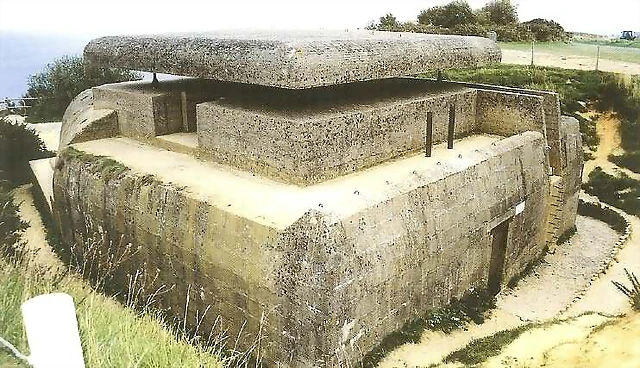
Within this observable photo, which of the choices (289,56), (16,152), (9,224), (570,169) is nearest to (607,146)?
(570,169)

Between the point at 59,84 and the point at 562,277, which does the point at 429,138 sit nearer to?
the point at 562,277

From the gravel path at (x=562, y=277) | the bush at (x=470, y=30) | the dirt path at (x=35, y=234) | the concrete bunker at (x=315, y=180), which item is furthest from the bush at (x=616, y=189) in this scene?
the dirt path at (x=35, y=234)

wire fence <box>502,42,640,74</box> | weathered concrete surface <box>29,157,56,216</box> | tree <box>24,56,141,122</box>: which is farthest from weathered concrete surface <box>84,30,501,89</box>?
tree <box>24,56,141,122</box>

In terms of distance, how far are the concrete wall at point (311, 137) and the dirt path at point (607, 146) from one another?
8301 millimetres

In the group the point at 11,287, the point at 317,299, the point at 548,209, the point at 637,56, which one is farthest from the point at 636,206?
the point at 11,287

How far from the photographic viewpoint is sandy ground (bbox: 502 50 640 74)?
63.0ft

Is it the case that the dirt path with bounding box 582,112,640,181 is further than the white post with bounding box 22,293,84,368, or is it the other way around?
the dirt path with bounding box 582,112,640,181

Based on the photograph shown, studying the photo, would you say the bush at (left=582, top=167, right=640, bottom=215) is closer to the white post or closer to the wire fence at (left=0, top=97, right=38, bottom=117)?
the white post

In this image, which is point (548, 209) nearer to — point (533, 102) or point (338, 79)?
point (533, 102)

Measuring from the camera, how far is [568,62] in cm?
2109

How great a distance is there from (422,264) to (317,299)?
185 centimetres

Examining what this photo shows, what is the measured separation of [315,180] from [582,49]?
18861mm

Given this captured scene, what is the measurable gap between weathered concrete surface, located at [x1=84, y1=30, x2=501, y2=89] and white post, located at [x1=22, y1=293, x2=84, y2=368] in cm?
544

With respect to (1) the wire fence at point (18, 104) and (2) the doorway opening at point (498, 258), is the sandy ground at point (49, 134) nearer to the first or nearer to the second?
(1) the wire fence at point (18, 104)
